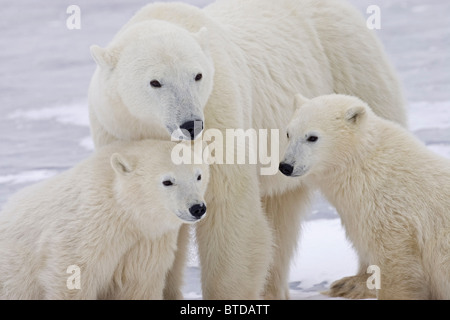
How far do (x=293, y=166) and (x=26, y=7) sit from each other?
999 centimetres

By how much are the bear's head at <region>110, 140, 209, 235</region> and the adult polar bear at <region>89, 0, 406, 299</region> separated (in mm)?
160

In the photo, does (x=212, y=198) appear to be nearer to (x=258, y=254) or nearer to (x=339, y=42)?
(x=258, y=254)

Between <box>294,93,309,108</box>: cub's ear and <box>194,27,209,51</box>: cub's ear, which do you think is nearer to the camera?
<box>194,27,209,51</box>: cub's ear

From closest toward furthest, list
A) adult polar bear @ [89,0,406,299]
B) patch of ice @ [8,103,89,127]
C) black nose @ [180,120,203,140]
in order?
black nose @ [180,120,203,140] → adult polar bear @ [89,0,406,299] → patch of ice @ [8,103,89,127]

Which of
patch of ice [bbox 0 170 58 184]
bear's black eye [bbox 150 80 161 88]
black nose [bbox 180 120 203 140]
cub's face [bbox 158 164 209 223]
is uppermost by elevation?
bear's black eye [bbox 150 80 161 88]

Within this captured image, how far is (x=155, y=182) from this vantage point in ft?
14.4

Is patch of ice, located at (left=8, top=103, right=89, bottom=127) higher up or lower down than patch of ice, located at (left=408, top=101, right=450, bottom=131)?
higher up

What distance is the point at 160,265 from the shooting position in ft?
15.3

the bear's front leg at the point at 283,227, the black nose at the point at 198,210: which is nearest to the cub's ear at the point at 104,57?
the black nose at the point at 198,210

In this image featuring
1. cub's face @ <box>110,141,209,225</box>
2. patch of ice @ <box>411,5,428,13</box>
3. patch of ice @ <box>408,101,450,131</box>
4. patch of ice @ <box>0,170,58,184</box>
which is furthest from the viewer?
patch of ice @ <box>411,5,428,13</box>

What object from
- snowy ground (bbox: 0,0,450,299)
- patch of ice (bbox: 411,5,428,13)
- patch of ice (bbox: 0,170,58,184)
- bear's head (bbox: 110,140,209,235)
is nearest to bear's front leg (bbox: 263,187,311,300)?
snowy ground (bbox: 0,0,450,299)

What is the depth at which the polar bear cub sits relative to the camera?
14.4ft

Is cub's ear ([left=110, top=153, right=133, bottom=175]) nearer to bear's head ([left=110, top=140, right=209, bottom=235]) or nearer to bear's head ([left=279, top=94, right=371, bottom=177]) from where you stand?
bear's head ([left=110, top=140, right=209, bottom=235])

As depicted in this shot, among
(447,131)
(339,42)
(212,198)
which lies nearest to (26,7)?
(447,131)
